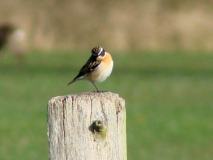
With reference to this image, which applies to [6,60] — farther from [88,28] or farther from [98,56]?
[98,56]

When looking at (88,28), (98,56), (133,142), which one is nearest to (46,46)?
(88,28)

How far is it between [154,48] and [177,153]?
24810 mm

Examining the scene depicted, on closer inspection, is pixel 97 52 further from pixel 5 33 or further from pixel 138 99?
pixel 5 33

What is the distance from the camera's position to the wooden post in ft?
12.2

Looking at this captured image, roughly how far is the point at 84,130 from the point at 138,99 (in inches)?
726

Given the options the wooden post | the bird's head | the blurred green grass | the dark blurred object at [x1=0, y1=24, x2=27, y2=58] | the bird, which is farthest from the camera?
the dark blurred object at [x1=0, y1=24, x2=27, y2=58]

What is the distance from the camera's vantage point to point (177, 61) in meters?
33.8

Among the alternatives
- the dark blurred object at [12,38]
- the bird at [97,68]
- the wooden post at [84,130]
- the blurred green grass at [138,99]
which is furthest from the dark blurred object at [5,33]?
the wooden post at [84,130]

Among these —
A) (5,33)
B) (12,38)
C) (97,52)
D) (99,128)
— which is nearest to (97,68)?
(97,52)

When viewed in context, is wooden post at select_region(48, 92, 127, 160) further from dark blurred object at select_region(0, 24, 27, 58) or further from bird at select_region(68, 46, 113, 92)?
dark blurred object at select_region(0, 24, 27, 58)

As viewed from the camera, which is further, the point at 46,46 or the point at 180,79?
the point at 46,46

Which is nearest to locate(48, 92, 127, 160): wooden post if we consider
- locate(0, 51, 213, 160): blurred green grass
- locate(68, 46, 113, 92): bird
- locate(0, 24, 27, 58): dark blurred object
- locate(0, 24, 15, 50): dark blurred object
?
locate(68, 46, 113, 92): bird

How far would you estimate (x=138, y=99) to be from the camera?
2214 centimetres

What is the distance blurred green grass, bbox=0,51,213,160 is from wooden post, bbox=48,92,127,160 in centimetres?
960
